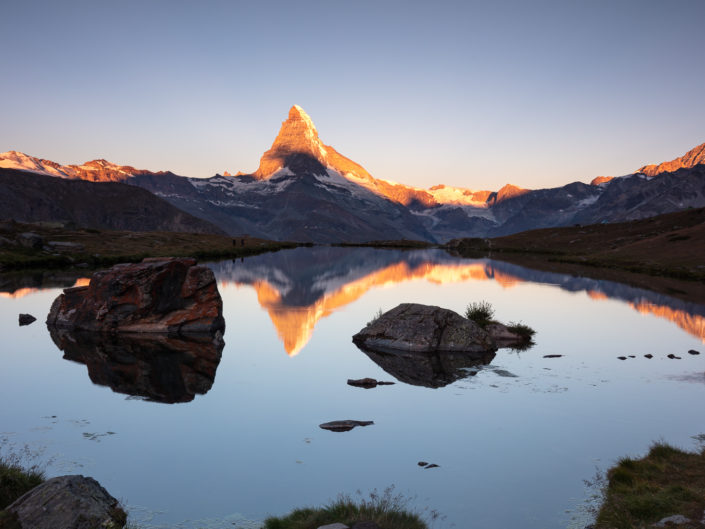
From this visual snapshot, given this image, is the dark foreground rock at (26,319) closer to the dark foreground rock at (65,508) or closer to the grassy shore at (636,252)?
the dark foreground rock at (65,508)

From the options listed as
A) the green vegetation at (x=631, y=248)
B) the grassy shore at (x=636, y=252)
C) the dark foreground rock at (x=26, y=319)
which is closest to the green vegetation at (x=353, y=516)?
the dark foreground rock at (x=26, y=319)

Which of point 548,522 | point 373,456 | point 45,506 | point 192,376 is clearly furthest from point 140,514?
point 192,376

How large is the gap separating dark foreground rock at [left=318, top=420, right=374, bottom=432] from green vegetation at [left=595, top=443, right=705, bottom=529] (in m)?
6.82

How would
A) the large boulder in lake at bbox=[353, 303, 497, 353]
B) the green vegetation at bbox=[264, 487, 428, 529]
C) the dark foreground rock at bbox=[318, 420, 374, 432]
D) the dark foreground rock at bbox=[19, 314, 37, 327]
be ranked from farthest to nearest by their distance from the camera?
the dark foreground rock at bbox=[19, 314, 37, 327]
the large boulder in lake at bbox=[353, 303, 497, 353]
the dark foreground rock at bbox=[318, 420, 374, 432]
the green vegetation at bbox=[264, 487, 428, 529]

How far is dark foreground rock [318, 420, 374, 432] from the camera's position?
14.8 meters

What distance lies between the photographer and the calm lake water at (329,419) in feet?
36.5

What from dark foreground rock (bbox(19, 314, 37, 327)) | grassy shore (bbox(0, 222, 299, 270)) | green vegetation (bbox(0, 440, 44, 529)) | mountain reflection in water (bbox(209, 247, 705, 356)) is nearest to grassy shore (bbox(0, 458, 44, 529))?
green vegetation (bbox(0, 440, 44, 529))

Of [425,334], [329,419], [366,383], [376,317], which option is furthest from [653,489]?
[376,317]

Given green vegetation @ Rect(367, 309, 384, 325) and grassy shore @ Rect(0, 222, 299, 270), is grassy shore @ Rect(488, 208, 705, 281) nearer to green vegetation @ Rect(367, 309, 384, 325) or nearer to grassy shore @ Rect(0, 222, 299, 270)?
green vegetation @ Rect(367, 309, 384, 325)

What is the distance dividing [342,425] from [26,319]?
85.8 ft

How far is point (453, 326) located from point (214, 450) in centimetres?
1617

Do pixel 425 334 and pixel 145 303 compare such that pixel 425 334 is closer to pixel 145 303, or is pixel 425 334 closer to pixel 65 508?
pixel 145 303

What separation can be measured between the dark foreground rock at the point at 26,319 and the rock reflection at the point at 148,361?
3300mm

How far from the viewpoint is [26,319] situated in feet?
102
